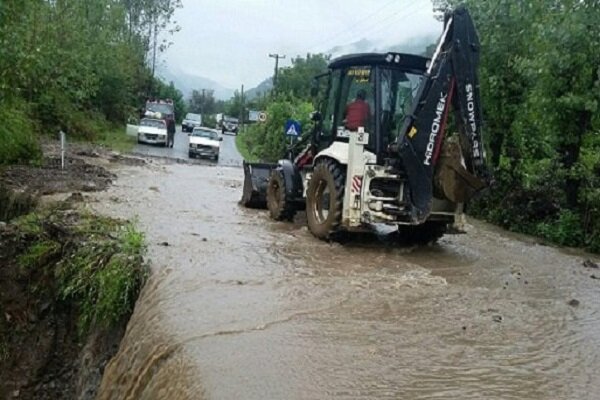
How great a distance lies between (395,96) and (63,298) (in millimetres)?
5428

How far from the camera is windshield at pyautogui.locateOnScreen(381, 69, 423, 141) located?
389 inches

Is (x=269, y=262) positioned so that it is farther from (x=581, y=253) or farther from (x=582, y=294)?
(x=581, y=253)

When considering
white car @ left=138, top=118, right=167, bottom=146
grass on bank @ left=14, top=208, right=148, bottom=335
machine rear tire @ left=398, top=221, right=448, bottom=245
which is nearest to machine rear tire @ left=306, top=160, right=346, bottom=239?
machine rear tire @ left=398, top=221, right=448, bottom=245

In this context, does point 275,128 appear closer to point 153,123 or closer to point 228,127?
point 153,123

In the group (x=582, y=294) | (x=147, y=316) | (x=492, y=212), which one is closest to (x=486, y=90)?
(x=492, y=212)

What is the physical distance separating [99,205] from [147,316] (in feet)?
21.8

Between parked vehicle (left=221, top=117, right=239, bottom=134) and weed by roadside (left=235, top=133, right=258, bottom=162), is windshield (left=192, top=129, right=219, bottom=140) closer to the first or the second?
weed by roadside (left=235, top=133, right=258, bottom=162)

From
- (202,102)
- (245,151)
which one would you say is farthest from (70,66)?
(202,102)

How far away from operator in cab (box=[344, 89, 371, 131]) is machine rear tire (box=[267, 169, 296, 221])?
2.13 meters

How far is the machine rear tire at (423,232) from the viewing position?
34.8ft

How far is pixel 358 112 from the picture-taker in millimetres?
10219

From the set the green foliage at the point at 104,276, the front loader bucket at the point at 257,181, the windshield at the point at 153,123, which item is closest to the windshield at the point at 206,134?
the windshield at the point at 153,123

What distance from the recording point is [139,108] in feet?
175

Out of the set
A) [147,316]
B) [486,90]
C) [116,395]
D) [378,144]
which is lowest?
[116,395]
